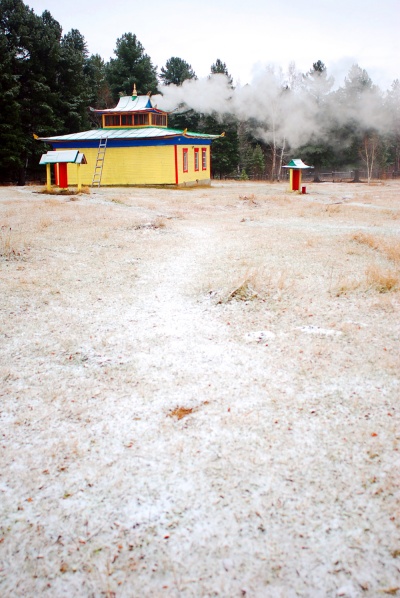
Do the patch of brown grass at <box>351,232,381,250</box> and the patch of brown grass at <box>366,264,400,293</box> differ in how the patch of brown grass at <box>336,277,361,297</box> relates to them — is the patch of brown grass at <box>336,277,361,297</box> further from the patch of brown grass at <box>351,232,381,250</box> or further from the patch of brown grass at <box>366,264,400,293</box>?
the patch of brown grass at <box>351,232,381,250</box>

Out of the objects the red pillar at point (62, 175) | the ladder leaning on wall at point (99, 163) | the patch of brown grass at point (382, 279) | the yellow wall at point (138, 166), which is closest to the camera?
the patch of brown grass at point (382, 279)

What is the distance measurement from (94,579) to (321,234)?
38.5ft

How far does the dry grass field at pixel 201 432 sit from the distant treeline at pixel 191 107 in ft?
96.8

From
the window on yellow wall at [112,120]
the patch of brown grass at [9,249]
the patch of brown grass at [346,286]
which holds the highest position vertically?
the window on yellow wall at [112,120]

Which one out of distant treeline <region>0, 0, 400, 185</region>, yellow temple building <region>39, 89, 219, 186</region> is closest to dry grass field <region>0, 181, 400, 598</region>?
yellow temple building <region>39, 89, 219, 186</region>

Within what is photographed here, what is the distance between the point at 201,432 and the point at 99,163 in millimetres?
29246

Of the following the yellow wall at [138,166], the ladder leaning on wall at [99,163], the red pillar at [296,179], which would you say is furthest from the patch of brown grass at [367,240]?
the ladder leaning on wall at [99,163]

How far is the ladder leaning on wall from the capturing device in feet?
98.3

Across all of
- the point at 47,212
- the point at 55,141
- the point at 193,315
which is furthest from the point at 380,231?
the point at 55,141

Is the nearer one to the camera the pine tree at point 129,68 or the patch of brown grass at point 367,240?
the patch of brown grass at point 367,240

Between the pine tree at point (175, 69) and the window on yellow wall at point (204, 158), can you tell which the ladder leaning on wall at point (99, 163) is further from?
the pine tree at point (175, 69)

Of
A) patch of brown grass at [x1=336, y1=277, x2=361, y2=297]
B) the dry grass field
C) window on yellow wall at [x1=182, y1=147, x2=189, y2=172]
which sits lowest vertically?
the dry grass field

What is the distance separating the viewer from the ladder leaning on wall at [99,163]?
2995cm

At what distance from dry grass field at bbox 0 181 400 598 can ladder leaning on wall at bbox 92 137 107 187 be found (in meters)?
22.4
